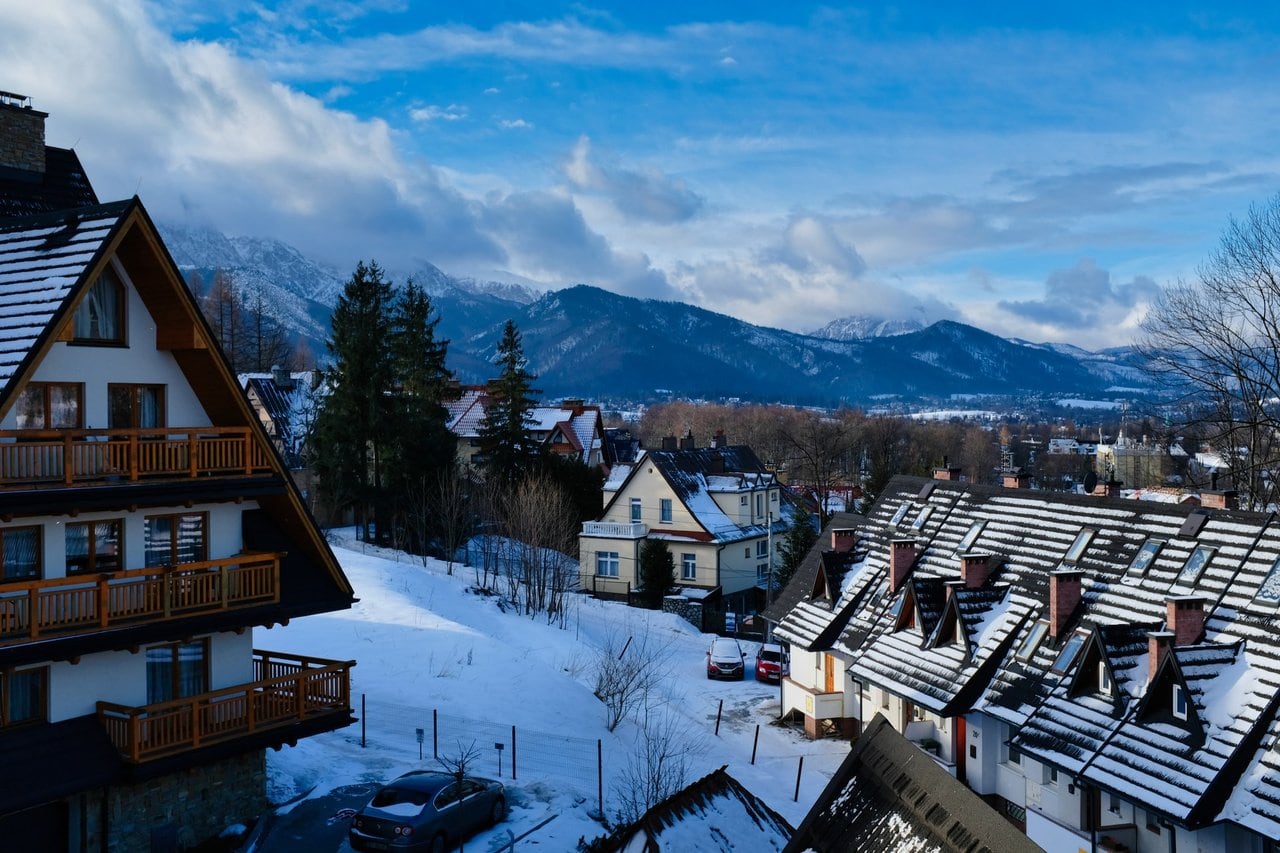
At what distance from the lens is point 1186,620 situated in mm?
19906

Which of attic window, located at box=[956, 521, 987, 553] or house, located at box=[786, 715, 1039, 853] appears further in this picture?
attic window, located at box=[956, 521, 987, 553]

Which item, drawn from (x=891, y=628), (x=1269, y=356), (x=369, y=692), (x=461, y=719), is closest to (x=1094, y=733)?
(x=891, y=628)

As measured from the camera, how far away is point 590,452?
258 feet

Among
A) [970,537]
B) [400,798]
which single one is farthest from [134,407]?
[970,537]

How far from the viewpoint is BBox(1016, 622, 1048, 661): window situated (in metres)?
23.2

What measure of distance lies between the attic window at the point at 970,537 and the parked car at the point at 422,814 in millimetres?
15868

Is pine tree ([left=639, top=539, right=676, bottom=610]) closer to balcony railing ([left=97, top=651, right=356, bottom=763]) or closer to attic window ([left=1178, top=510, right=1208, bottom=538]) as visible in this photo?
attic window ([left=1178, top=510, right=1208, bottom=538])

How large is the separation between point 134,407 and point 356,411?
34392mm

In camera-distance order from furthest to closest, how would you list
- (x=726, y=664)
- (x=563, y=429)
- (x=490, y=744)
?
(x=563, y=429), (x=726, y=664), (x=490, y=744)

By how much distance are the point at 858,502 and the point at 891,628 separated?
39.9m

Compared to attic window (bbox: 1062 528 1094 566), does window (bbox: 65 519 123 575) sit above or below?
above

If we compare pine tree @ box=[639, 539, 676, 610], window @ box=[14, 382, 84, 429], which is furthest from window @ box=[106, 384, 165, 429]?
pine tree @ box=[639, 539, 676, 610]

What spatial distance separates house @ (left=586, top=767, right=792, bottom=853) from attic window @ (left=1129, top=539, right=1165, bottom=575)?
419 inches

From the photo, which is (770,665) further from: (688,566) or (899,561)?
(688,566)
